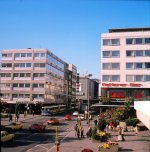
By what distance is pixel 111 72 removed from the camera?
2726 inches

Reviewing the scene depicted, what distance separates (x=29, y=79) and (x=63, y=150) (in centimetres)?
6291

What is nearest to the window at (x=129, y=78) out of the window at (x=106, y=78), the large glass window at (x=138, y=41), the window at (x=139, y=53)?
the window at (x=106, y=78)

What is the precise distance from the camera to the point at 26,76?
295ft

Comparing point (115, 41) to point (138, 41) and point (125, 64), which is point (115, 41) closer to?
point (138, 41)

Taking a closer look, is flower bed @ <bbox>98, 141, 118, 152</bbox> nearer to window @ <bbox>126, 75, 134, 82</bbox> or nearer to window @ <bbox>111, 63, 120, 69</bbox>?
window @ <bbox>126, 75, 134, 82</bbox>

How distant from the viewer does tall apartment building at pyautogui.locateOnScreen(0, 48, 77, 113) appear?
292ft

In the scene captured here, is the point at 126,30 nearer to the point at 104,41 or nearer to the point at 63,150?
the point at 104,41

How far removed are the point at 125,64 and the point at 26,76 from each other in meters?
34.3

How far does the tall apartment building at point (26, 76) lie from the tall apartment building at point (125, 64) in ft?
82.1

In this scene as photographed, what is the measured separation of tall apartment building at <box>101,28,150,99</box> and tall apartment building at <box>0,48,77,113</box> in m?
25.0

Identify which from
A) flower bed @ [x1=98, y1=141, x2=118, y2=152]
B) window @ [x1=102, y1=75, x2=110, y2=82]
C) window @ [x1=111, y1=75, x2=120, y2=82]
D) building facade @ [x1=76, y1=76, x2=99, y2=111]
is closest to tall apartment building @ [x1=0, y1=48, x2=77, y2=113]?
building facade @ [x1=76, y1=76, x2=99, y2=111]

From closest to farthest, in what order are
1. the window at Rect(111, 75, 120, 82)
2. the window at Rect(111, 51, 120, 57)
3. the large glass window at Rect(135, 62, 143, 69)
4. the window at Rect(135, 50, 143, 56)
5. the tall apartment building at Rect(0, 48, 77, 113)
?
the large glass window at Rect(135, 62, 143, 69)
the window at Rect(135, 50, 143, 56)
the window at Rect(111, 75, 120, 82)
the window at Rect(111, 51, 120, 57)
the tall apartment building at Rect(0, 48, 77, 113)

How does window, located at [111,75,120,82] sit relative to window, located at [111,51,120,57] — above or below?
below

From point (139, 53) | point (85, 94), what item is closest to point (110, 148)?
point (139, 53)
